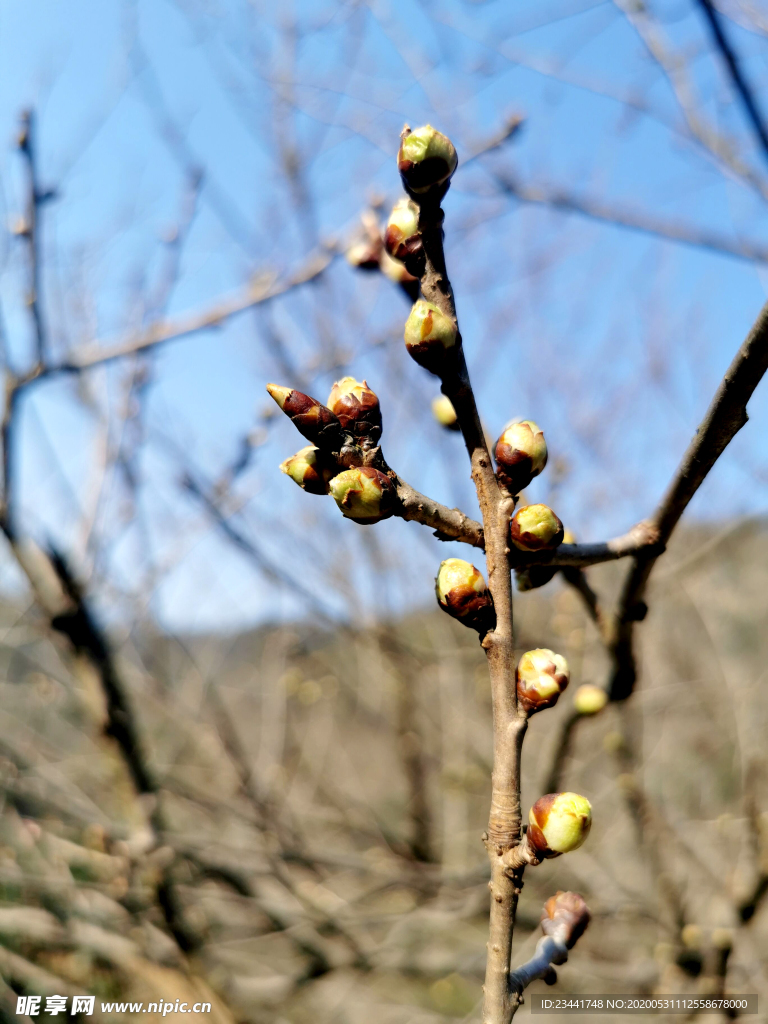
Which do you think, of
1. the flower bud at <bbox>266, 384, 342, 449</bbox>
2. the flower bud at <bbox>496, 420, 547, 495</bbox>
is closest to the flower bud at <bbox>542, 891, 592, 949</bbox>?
the flower bud at <bbox>496, 420, 547, 495</bbox>

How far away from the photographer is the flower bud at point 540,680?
70 cm

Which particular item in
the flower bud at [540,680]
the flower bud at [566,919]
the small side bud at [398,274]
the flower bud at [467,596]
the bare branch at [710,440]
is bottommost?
the flower bud at [566,919]

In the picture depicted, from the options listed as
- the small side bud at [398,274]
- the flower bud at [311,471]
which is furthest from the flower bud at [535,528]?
the small side bud at [398,274]

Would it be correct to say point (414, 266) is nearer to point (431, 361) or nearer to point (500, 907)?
point (431, 361)

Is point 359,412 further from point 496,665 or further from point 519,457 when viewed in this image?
point 496,665

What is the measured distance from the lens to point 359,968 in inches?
101

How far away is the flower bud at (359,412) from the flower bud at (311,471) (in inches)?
2.0

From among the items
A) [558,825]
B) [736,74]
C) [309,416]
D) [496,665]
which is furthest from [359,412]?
[736,74]

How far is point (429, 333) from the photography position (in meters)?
0.68

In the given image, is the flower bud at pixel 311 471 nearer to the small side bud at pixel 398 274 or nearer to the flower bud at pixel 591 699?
the small side bud at pixel 398 274

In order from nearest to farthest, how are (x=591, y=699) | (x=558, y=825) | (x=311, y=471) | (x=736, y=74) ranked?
(x=558, y=825)
(x=311, y=471)
(x=591, y=699)
(x=736, y=74)

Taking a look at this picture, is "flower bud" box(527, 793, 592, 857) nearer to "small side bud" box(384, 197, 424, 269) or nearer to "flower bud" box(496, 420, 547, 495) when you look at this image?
"flower bud" box(496, 420, 547, 495)

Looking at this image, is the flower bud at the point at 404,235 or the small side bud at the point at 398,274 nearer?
the flower bud at the point at 404,235

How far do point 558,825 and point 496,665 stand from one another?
0.17 meters
